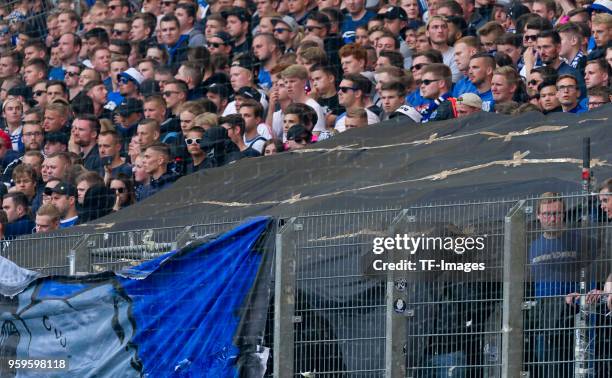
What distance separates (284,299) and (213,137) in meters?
4.59

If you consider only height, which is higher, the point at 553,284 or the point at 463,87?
the point at 463,87

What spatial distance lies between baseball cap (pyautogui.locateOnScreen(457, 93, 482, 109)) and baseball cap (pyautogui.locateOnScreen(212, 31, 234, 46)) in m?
4.75

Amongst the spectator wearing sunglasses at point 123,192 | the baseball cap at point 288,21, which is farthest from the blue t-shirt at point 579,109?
the baseball cap at point 288,21

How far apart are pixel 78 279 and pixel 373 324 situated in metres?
2.34

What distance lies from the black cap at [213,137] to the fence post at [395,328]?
5.08 meters

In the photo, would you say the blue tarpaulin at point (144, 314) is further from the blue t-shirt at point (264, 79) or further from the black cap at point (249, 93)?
the blue t-shirt at point (264, 79)

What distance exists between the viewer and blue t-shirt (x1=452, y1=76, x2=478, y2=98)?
13.1m

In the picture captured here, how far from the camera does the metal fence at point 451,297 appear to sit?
8297mm

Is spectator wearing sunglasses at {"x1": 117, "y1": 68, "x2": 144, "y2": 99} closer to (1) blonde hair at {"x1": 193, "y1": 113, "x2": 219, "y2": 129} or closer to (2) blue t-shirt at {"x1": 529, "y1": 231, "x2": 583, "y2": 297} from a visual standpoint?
(1) blonde hair at {"x1": 193, "y1": 113, "x2": 219, "y2": 129}

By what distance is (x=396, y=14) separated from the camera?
49.5ft

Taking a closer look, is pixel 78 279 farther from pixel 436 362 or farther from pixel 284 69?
pixel 284 69

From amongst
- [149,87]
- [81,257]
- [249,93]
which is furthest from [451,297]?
[149,87]

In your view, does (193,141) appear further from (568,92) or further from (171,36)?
(171,36)

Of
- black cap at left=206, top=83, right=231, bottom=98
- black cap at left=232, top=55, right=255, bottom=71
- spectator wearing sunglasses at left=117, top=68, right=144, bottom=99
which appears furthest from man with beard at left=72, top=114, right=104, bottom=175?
black cap at left=232, top=55, right=255, bottom=71
